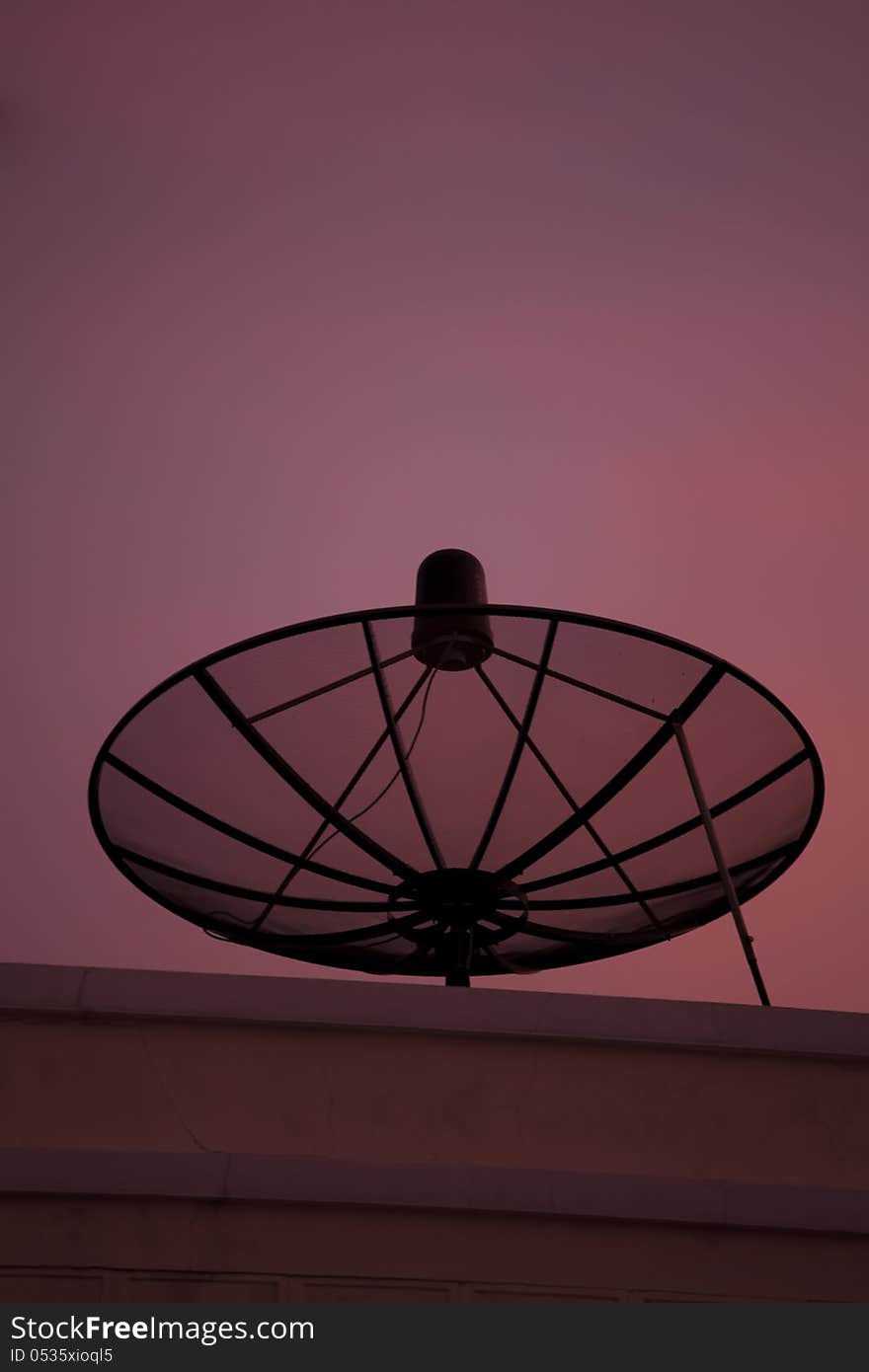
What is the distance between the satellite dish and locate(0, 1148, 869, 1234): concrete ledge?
2200mm

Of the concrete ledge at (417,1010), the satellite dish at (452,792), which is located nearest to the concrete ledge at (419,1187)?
the concrete ledge at (417,1010)

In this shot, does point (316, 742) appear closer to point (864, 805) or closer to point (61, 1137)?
point (61, 1137)

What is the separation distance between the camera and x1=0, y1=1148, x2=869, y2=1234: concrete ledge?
3330 millimetres

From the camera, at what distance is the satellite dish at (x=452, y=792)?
5.63 metres

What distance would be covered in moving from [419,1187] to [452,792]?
2936mm

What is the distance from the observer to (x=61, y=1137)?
3.46 metres

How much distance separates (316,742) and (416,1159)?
8.91 ft

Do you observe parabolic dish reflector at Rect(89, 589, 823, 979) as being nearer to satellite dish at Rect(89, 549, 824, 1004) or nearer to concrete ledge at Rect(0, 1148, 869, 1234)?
satellite dish at Rect(89, 549, 824, 1004)

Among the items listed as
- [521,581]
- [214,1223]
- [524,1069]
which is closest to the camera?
[214,1223]

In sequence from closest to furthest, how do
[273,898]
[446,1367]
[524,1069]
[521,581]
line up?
[446,1367]
[524,1069]
[273,898]
[521,581]

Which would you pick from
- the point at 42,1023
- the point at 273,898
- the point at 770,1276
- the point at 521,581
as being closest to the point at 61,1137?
the point at 42,1023

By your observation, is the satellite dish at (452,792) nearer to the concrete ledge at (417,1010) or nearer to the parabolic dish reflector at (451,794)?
the parabolic dish reflector at (451,794)

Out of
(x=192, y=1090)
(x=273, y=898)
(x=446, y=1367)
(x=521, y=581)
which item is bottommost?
(x=446, y=1367)

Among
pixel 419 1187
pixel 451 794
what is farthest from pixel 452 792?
pixel 419 1187
